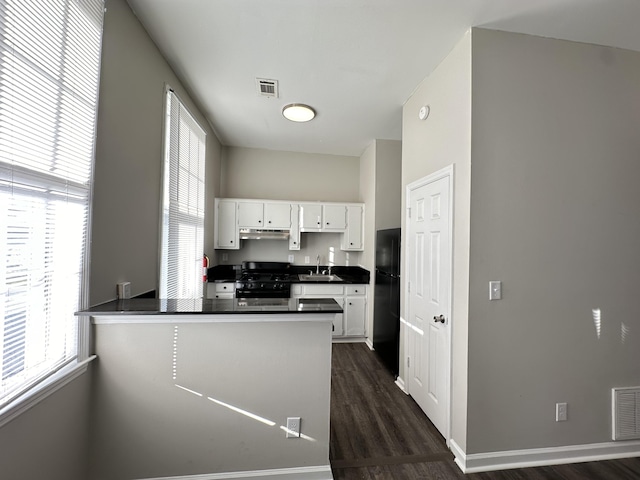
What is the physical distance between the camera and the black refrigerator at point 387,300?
3.19m

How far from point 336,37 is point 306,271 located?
3442 millimetres

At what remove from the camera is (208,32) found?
204 cm

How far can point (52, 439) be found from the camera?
4.37 ft

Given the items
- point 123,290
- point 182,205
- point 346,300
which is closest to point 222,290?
point 182,205

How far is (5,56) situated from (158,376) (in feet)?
5.30

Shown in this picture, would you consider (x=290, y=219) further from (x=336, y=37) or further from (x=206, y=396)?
(x=206, y=396)

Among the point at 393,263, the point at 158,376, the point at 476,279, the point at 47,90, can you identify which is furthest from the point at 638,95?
the point at 158,376

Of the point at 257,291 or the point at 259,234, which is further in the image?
the point at 259,234

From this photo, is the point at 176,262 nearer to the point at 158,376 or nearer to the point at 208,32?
the point at 158,376

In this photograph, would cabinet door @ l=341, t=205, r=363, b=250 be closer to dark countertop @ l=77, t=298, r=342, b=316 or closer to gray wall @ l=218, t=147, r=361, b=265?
gray wall @ l=218, t=147, r=361, b=265

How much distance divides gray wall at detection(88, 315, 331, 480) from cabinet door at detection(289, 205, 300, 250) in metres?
2.85

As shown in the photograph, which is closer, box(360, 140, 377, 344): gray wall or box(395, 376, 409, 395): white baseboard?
box(395, 376, 409, 395): white baseboard

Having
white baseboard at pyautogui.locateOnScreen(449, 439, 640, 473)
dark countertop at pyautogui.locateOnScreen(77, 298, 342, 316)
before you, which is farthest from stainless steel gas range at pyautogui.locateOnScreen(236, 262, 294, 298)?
white baseboard at pyautogui.locateOnScreen(449, 439, 640, 473)

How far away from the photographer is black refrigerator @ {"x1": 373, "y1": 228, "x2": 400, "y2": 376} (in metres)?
3.19
